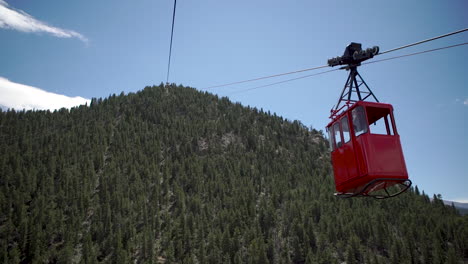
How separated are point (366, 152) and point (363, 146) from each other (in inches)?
12.1

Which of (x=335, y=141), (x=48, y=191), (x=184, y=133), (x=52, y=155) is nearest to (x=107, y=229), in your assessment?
(x=48, y=191)

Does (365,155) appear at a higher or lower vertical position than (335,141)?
lower

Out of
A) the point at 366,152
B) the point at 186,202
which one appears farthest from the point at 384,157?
the point at 186,202

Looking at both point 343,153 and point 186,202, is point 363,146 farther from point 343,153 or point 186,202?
point 186,202

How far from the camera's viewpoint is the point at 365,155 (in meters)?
16.2

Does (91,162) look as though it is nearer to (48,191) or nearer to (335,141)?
(48,191)

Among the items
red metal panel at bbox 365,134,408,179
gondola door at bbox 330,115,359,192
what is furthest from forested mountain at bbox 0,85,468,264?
red metal panel at bbox 365,134,408,179

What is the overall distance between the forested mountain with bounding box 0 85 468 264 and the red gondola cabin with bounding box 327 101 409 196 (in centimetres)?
7826

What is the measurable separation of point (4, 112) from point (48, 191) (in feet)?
259

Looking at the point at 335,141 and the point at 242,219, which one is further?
the point at 242,219

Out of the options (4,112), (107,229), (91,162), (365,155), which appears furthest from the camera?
(4,112)

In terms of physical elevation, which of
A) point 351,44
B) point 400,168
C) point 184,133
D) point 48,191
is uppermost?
point 184,133

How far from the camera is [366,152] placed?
16.2 metres

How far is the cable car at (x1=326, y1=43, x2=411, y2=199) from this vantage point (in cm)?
1611
